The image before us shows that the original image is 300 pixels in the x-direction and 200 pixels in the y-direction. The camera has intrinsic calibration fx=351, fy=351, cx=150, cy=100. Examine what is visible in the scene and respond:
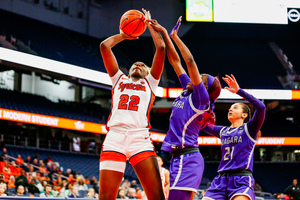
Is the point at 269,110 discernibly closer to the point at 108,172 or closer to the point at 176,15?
the point at 176,15

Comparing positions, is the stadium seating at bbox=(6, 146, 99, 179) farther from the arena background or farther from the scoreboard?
the scoreboard

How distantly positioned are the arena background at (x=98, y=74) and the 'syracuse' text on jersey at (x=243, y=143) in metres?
16.0

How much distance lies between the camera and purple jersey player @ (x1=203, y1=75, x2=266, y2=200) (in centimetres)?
396

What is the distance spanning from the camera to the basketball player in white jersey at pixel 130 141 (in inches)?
146

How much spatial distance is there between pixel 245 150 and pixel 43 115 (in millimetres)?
16994

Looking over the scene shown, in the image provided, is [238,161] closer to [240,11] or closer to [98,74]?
[98,74]

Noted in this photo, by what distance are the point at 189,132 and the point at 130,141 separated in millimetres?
641

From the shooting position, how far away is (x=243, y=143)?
4188 mm

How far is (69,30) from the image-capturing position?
26453 millimetres

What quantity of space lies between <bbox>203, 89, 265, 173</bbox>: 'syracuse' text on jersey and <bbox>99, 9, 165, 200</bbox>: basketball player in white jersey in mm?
958

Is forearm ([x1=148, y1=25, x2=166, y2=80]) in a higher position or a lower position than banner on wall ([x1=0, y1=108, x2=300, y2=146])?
lower

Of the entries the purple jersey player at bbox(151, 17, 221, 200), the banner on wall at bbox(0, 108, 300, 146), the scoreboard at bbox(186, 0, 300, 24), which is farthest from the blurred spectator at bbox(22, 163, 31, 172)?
the scoreboard at bbox(186, 0, 300, 24)

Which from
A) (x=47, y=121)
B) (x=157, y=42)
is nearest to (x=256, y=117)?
(x=157, y=42)

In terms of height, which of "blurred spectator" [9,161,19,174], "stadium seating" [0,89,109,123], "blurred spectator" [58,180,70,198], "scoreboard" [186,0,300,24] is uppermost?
"scoreboard" [186,0,300,24]
